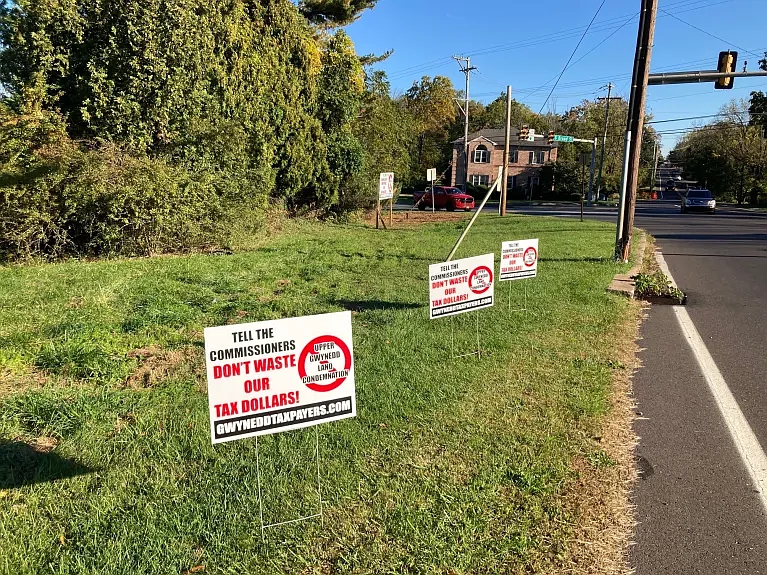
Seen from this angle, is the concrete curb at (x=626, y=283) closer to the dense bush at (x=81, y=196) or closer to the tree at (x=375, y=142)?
the dense bush at (x=81, y=196)

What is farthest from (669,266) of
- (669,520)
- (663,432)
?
(669,520)

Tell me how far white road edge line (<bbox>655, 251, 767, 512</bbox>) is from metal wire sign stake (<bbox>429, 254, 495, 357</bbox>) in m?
2.24

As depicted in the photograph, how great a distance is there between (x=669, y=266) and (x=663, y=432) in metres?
10.0

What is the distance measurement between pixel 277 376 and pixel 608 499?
2145 mm

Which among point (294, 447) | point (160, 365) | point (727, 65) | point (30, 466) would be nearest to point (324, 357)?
point (294, 447)

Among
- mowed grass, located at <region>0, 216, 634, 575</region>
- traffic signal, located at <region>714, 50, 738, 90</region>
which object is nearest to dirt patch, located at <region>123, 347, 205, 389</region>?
mowed grass, located at <region>0, 216, 634, 575</region>

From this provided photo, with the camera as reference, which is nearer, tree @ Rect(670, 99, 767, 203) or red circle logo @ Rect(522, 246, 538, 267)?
red circle logo @ Rect(522, 246, 538, 267)

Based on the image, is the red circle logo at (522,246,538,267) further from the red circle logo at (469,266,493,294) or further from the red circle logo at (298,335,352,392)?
the red circle logo at (298,335,352,392)

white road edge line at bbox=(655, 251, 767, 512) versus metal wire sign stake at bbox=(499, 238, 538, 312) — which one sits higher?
metal wire sign stake at bbox=(499, 238, 538, 312)

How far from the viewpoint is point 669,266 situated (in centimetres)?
1276

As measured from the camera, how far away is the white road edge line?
3523 mm

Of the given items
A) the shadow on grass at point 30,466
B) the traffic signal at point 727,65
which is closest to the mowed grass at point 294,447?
the shadow on grass at point 30,466

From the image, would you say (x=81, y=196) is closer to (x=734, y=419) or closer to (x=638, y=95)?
(x=734, y=419)

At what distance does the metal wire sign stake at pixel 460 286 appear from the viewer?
18.1 ft
